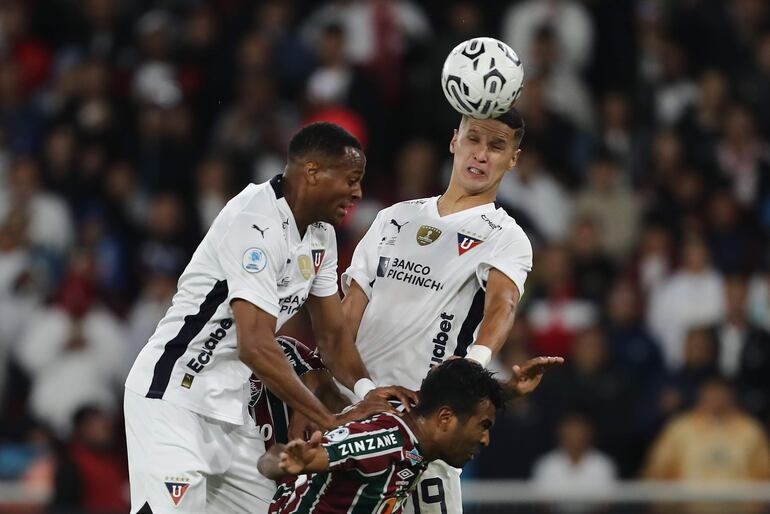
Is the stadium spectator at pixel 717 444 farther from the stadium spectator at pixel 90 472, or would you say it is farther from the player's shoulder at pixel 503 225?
the player's shoulder at pixel 503 225

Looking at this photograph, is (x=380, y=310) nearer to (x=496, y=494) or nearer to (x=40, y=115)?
(x=496, y=494)

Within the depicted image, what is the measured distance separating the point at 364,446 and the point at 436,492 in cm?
106

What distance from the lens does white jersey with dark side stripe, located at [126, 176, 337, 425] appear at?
21.4ft

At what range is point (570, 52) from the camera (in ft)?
A: 47.3

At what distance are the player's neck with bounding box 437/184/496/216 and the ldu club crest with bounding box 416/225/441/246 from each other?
0.36 ft

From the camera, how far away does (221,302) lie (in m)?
6.61

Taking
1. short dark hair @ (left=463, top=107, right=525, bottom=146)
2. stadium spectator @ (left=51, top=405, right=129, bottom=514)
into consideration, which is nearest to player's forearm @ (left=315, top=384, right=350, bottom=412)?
Result: short dark hair @ (left=463, top=107, right=525, bottom=146)

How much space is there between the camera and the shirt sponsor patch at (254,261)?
255 inches

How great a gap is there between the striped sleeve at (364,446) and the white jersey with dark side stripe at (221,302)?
70cm

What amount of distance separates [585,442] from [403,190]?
3.05 meters

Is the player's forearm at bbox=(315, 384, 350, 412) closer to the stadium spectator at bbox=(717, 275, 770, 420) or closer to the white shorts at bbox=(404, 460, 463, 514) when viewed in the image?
the white shorts at bbox=(404, 460, 463, 514)

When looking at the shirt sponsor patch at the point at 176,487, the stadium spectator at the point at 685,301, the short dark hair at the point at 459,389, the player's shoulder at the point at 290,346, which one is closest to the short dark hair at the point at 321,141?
the player's shoulder at the point at 290,346

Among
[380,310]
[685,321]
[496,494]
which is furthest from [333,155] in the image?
[685,321]

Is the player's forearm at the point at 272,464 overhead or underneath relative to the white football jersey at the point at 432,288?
underneath
